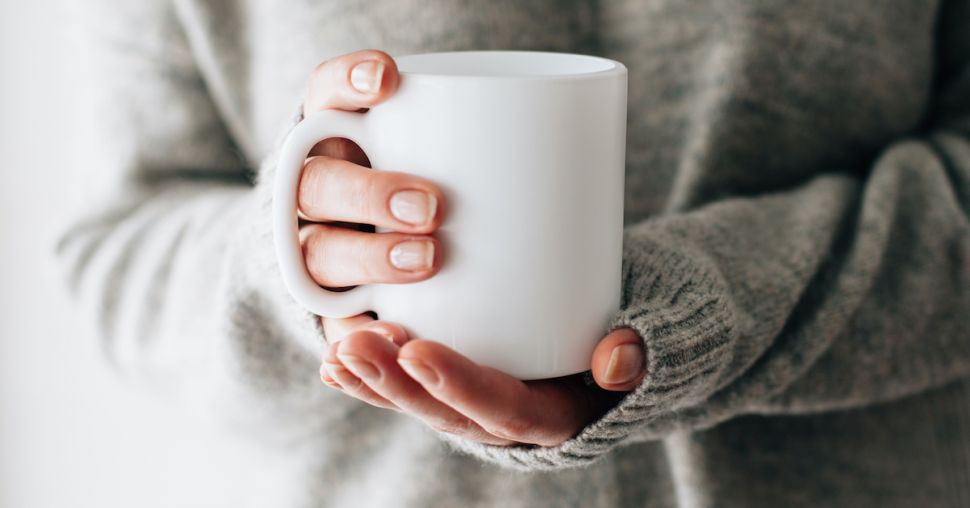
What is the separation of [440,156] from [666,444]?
1.59 feet

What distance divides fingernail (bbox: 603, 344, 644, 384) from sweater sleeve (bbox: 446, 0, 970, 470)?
0.09 feet

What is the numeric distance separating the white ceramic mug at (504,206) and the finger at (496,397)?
19 mm

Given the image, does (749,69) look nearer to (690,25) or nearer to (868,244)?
(690,25)

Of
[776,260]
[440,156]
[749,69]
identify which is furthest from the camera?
[749,69]

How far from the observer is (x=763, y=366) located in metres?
0.56

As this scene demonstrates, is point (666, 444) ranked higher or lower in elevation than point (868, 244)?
lower

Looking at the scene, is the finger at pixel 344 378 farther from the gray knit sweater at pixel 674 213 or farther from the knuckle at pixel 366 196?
the gray knit sweater at pixel 674 213

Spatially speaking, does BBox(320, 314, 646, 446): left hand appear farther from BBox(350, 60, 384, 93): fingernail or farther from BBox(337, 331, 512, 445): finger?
BBox(350, 60, 384, 93): fingernail

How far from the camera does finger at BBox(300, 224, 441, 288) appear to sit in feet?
1.23

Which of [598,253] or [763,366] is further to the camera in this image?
[763,366]

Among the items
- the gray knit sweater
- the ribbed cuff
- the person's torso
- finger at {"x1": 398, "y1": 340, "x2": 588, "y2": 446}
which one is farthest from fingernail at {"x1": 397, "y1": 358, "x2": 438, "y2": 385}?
the person's torso

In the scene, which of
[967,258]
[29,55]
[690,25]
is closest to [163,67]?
[29,55]

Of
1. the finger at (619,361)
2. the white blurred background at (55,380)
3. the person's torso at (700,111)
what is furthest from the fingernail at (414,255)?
the white blurred background at (55,380)

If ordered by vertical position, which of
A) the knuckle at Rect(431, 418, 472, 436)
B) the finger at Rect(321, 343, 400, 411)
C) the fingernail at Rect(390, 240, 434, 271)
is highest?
the fingernail at Rect(390, 240, 434, 271)
